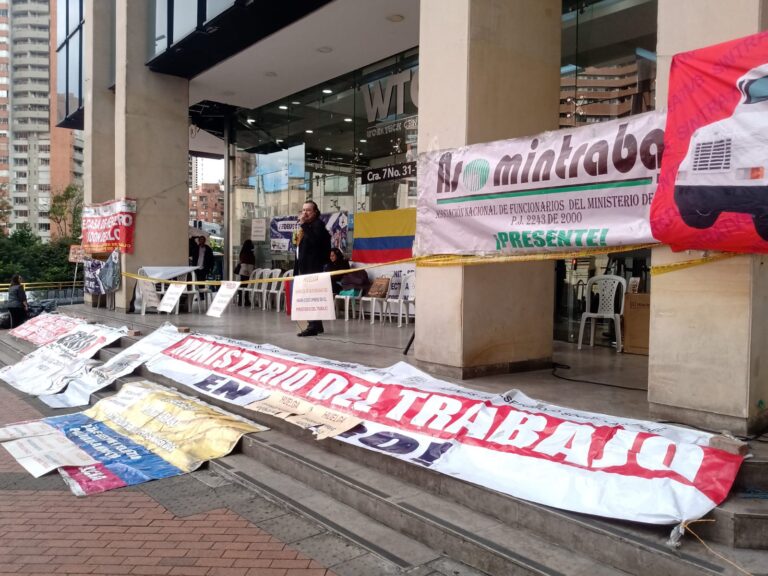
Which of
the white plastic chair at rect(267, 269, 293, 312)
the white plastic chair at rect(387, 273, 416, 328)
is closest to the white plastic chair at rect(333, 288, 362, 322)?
the white plastic chair at rect(387, 273, 416, 328)

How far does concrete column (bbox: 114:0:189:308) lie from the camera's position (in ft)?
40.3

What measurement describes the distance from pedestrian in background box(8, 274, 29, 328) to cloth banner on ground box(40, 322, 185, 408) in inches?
278

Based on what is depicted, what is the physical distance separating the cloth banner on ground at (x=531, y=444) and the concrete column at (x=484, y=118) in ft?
2.56

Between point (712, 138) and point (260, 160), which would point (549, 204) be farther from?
point (260, 160)

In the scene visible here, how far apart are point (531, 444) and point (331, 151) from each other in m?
11.2

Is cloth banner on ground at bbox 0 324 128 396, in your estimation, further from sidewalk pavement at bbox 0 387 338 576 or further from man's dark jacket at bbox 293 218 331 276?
sidewalk pavement at bbox 0 387 338 576

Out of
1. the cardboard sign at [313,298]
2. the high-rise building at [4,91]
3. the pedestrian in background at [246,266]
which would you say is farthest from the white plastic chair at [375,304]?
the high-rise building at [4,91]

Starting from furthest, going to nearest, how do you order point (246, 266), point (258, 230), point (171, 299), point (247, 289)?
point (258, 230), point (246, 266), point (247, 289), point (171, 299)

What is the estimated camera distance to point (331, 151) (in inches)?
538

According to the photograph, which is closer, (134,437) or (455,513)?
(455,513)

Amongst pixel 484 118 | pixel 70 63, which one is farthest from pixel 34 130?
Answer: pixel 484 118

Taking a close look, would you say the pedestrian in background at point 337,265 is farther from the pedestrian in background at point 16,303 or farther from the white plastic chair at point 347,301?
the pedestrian in background at point 16,303

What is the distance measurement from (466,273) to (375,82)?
27.1 ft

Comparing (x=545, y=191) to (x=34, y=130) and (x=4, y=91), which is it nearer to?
(x=34, y=130)
